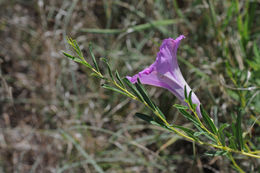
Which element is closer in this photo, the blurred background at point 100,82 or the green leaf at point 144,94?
the green leaf at point 144,94

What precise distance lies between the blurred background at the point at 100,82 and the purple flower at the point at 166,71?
0.61 m

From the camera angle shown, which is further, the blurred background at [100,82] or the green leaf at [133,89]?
the blurred background at [100,82]

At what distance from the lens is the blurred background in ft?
5.54

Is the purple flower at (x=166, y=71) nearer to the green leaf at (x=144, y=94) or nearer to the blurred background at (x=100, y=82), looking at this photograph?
the green leaf at (x=144, y=94)

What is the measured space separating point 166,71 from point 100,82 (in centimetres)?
126

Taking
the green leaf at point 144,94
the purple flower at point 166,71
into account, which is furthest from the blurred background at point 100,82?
the green leaf at point 144,94

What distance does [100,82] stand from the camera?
2.12 metres

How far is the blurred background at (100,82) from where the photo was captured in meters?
1.69

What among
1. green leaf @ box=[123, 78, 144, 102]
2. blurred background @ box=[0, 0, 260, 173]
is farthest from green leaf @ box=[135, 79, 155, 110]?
blurred background @ box=[0, 0, 260, 173]

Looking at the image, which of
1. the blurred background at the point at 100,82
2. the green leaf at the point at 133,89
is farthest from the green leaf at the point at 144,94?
the blurred background at the point at 100,82

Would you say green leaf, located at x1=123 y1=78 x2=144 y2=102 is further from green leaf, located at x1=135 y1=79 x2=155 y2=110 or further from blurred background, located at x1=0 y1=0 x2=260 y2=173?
blurred background, located at x1=0 y1=0 x2=260 y2=173

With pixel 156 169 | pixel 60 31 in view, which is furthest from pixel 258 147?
pixel 60 31

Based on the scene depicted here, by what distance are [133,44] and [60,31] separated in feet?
1.84

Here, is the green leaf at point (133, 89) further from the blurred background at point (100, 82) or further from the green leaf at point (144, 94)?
the blurred background at point (100, 82)
